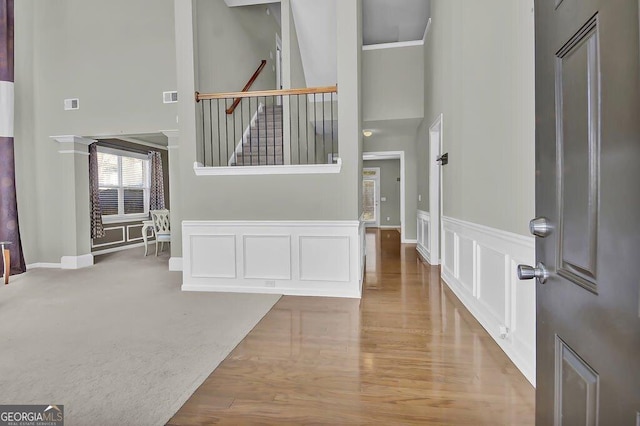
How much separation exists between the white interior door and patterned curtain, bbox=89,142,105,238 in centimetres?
766

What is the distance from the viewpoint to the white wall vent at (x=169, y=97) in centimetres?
514

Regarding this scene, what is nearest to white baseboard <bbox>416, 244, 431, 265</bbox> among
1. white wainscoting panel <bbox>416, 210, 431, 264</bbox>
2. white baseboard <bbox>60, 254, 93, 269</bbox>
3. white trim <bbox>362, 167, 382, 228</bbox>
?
white wainscoting panel <bbox>416, 210, 431, 264</bbox>

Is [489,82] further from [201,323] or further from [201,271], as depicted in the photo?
[201,271]

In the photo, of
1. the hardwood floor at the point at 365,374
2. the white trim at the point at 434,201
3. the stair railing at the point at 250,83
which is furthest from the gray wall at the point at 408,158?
the hardwood floor at the point at 365,374

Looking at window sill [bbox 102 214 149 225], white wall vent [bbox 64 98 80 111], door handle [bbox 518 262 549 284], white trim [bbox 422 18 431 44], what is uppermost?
white trim [bbox 422 18 431 44]

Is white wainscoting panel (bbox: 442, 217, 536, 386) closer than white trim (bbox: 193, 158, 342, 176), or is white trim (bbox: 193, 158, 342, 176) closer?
white wainscoting panel (bbox: 442, 217, 536, 386)

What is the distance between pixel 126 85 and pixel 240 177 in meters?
2.95

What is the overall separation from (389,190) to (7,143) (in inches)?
381

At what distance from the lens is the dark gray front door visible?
560 mm

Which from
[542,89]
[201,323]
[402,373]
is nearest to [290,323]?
[201,323]

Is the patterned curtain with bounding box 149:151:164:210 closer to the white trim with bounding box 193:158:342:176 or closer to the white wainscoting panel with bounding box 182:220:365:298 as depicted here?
the white wainscoting panel with bounding box 182:220:365:298

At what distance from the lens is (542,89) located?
907 mm

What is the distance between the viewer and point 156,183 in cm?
816

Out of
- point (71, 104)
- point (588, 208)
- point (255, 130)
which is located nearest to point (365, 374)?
point (588, 208)
